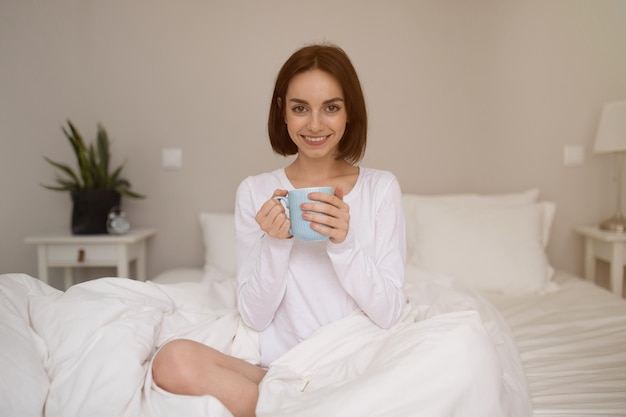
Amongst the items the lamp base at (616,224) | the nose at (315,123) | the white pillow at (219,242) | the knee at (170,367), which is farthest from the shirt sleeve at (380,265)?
the lamp base at (616,224)

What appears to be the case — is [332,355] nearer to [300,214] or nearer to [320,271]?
[320,271]

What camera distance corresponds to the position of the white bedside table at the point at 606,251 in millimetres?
1989

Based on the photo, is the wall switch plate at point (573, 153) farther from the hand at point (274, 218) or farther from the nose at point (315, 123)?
the hand at point (274, 218)

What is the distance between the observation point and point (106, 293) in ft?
3.48

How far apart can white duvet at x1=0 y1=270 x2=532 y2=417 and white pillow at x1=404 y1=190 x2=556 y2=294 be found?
29.4 inches

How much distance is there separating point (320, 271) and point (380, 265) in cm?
14

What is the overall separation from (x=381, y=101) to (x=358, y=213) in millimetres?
1274

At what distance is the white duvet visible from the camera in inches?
28.7

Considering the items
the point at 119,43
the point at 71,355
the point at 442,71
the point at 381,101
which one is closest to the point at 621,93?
the point at 442,71

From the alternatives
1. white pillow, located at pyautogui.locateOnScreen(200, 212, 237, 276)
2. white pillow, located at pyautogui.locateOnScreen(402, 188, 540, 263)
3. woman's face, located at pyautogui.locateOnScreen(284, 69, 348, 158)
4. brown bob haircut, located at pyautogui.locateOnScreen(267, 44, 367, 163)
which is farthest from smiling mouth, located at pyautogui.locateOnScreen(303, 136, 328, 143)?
white pillow, located at pyautogui.locateOnScreen(402, 188, 540, 263)

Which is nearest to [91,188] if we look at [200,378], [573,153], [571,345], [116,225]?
[116,225]

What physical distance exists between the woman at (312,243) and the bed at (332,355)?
6cm

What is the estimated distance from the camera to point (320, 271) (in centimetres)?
110

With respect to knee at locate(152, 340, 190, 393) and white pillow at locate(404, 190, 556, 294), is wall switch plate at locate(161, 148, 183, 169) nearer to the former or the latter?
white pillow at locate(404, 190, 556, 294)
